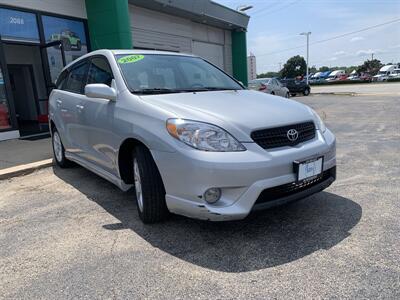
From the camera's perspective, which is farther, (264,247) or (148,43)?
(148,43)

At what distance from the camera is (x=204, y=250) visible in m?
2.98

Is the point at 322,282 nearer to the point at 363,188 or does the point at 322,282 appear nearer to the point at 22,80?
the point at 363,188

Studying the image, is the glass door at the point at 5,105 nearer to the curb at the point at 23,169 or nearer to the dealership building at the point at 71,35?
the dealership building at the point at 71,35

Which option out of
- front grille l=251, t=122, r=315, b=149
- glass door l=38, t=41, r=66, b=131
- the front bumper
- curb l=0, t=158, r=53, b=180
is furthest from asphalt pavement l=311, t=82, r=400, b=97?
the front bumper

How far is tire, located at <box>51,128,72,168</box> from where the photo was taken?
5.80 meters

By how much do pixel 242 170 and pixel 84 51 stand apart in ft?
32.1

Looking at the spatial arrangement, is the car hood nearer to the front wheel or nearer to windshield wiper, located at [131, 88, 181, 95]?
windshield wiper, located at [131, 88, 181, 95]

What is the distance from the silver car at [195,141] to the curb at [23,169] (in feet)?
6.72

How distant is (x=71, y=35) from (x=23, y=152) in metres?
4.83

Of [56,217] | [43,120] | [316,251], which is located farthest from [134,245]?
[43,120]

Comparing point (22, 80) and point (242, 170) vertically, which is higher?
point (22, 80)

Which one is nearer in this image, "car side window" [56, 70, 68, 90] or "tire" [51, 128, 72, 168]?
"car side window" [56, 70, 68, 90]

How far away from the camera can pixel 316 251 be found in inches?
112

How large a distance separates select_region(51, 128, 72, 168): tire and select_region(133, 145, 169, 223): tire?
9.22ft
